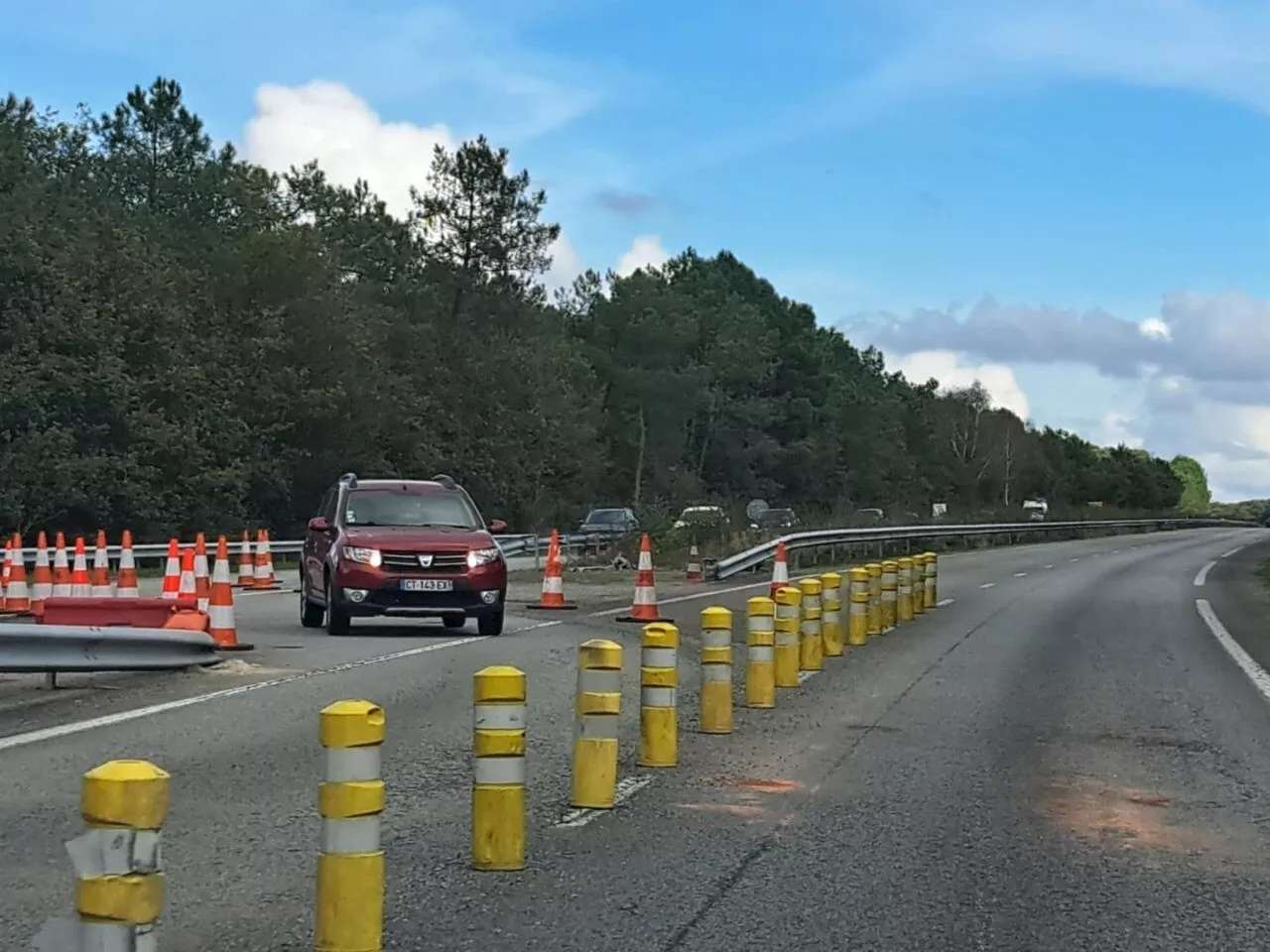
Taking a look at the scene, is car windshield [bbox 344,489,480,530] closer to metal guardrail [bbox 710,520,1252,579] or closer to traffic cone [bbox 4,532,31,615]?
traffic cone [bbox 4,532,31,615]

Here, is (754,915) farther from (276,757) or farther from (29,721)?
(29,721)

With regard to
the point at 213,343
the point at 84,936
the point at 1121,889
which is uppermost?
the point at 213,343

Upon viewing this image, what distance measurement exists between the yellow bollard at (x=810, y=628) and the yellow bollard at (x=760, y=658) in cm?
242

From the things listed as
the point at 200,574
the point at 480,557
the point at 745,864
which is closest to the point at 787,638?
the point at 480,557

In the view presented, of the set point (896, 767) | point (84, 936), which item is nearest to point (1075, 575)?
point (896, 767)

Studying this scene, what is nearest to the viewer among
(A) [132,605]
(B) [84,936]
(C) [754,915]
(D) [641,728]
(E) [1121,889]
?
(B) [84,936]

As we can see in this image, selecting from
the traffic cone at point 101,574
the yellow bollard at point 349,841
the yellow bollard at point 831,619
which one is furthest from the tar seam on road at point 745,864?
the traffic cone at point 101,574

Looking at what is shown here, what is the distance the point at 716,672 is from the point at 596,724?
9.58 ft

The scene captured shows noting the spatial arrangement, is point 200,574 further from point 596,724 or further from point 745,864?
point 745,864

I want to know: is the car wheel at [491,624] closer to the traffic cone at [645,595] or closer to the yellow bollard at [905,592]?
the traffic cone at [645,595]

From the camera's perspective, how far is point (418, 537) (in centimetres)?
1827

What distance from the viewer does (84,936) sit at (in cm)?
420

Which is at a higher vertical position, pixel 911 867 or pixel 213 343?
pixel 213 343

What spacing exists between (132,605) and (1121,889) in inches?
373
